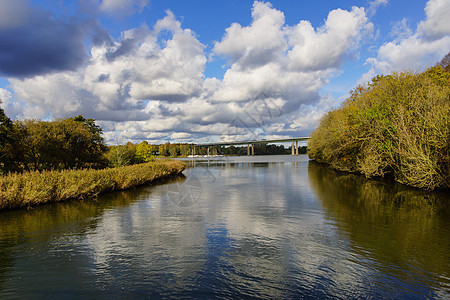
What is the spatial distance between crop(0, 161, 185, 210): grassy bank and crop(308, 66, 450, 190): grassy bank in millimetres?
24782

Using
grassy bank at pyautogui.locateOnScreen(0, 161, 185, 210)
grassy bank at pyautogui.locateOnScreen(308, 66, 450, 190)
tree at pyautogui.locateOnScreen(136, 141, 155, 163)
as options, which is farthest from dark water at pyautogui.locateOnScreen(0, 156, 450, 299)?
tree at pyautogui.locateOnScreen(136, 141, 155, 163)

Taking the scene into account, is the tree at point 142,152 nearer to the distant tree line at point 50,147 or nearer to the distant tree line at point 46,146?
the distant tree line at point 50,147

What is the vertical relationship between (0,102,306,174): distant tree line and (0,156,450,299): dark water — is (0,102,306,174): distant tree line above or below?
above

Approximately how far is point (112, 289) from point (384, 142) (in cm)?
2912

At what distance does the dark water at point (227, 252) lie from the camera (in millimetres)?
6816

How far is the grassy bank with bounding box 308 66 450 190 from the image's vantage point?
2056cm

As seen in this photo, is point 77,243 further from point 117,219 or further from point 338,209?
point 338,209

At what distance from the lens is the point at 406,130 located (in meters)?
23.4

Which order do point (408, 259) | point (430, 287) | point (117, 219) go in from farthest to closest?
point (117, 219) → point (408, 259) → point (430, 287)

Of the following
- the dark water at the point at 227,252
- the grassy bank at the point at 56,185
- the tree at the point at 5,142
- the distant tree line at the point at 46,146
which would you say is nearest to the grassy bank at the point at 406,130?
the dark water at the point at 227,252

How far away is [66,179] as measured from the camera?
1983cm

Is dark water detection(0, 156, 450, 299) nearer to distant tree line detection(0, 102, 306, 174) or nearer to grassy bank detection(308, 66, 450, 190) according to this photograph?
grassy bank detection(308, 66, 450, 190)

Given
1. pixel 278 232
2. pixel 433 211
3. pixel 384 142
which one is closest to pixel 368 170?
pixel 384 142

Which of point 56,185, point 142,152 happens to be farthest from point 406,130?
point 142,152
